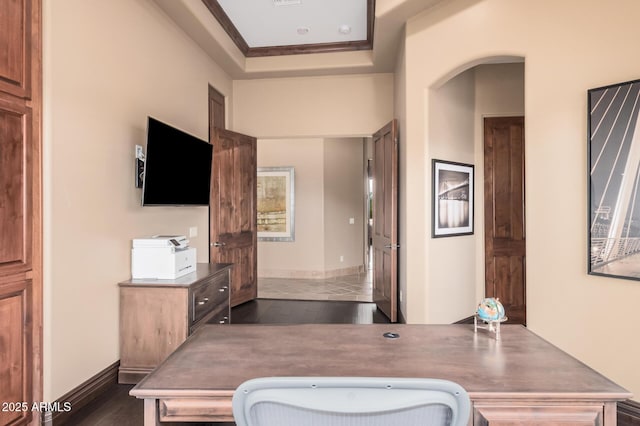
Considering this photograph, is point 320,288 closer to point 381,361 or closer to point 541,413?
point 381,361

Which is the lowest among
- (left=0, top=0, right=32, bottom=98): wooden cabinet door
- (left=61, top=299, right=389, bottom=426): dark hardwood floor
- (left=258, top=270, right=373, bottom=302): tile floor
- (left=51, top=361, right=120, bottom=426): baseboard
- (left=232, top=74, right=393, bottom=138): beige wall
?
(left=61, top=299, right=389, bottom=426): dark hardwood floor

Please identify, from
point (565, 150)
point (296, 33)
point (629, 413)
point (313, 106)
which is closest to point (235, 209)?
point (313, 106)

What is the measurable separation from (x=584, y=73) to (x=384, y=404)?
2.82 m

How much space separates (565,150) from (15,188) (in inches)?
141

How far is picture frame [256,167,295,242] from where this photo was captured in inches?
296

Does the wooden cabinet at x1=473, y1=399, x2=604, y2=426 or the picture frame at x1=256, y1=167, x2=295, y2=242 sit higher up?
the picture frame at x1=256, y1=167, x2=295, y2=242

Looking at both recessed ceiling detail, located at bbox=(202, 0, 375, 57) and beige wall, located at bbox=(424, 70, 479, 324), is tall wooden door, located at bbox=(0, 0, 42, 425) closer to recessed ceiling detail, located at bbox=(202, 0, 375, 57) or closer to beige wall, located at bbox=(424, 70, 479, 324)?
recessed ceiling detail, located at bbox=(202, 0, 375, 57)

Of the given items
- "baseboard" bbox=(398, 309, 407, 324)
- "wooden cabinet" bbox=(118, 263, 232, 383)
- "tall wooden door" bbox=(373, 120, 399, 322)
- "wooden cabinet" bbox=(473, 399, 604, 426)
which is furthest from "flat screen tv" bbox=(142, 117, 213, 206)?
"wooden cabinet" bbox=(473, 399, 604, 426)

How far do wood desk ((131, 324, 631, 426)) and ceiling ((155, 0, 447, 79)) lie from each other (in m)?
3.23

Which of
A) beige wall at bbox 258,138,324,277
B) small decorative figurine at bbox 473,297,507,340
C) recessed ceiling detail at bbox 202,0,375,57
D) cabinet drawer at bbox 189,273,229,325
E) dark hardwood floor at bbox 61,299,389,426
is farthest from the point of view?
beige wall at bbox 258,138,324,277

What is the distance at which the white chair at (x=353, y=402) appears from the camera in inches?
31.7

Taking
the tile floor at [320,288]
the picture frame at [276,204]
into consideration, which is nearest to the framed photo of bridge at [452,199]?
the tile floor at [320,288]

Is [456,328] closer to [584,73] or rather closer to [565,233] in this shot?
[565,233]

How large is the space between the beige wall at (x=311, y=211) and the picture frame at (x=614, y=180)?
5286 mm
